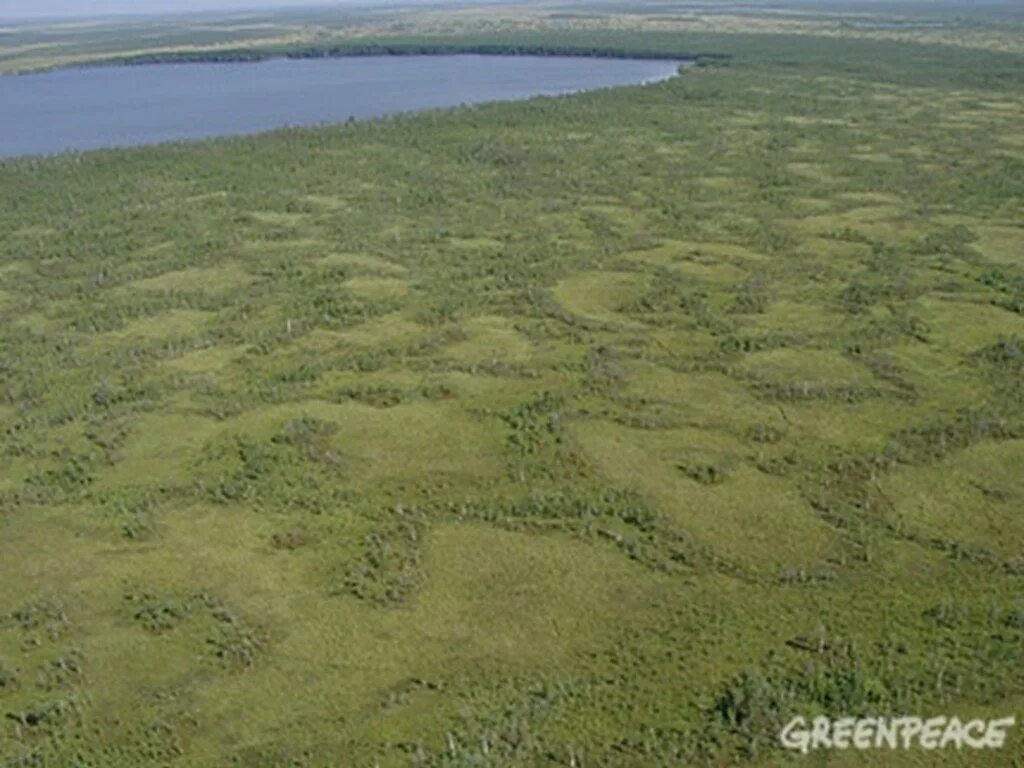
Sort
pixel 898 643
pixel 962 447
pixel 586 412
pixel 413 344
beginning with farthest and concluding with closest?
pixel 413 344, pixel 586 412, pixel 962 447, pixel 898 643

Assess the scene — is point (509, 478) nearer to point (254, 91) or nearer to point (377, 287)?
point (377, 287)

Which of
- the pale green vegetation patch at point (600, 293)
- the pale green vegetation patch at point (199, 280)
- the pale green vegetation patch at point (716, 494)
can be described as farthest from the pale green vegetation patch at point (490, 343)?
the pale green vegetation patch at point (199, 280)

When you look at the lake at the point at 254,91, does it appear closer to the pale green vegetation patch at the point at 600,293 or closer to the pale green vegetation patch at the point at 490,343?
the pale green vegetation patch at the point at 600,293

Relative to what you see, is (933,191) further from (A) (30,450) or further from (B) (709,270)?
(A) (30,450)

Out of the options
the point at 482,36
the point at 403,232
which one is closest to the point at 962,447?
the point at 403,232

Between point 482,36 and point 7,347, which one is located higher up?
point 482,36

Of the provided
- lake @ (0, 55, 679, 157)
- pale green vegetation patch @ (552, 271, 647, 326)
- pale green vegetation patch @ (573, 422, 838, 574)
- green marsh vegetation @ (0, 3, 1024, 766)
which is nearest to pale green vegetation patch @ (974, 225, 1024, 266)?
green marsh vegetation @ (0, 3, 1024, 766)

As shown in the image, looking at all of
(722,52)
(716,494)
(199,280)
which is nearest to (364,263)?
(199,280)
